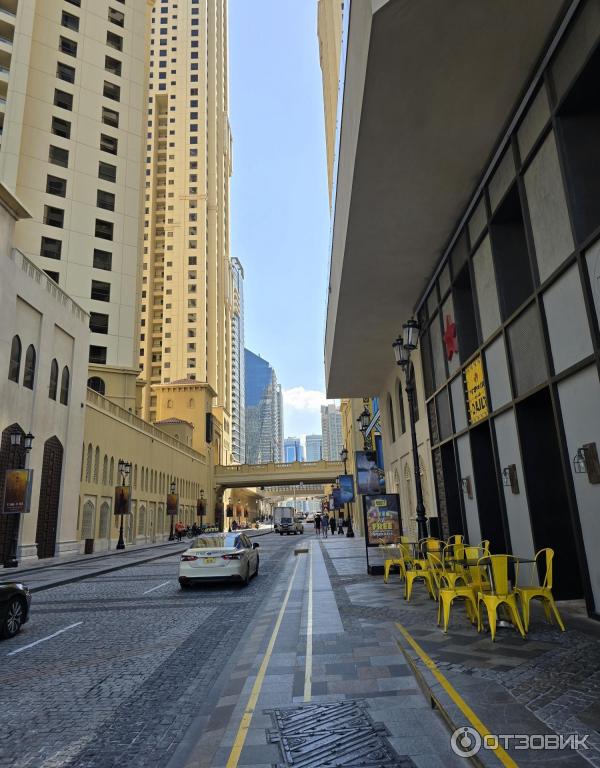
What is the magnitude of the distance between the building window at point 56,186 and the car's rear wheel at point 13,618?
4421 cm

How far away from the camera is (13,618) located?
27.9 feet

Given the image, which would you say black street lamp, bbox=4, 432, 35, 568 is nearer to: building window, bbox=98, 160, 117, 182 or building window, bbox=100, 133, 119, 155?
building window, bbox=98, 160, 117, 182

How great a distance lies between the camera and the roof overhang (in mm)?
7227

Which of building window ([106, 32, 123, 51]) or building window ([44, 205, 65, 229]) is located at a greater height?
building window ([106, 32, 123, 51])

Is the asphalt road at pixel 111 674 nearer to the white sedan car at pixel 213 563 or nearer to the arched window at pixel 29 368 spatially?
the white sedan car at pixel 213 563

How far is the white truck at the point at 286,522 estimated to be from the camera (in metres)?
63.8

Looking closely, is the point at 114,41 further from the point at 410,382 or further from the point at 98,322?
the point at 410,382

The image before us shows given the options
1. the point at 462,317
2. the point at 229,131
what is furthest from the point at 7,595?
the point at 229,131

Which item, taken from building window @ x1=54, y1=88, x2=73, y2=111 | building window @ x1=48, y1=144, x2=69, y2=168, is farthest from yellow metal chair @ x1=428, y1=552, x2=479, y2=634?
building window @ x1=54, y1=88, x2=73, y2=111

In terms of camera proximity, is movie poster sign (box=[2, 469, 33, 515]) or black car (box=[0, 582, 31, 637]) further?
movie poster sign (box=[2, 469, 33, 515])

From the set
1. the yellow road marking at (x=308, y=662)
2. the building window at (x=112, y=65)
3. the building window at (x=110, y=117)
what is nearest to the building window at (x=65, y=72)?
the building window at (x=110, y=117)

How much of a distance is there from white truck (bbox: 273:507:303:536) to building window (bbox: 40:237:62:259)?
127 feet

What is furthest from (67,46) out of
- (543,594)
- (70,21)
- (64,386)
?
(543,594)

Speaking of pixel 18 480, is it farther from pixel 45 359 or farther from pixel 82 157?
pixel 82 157
